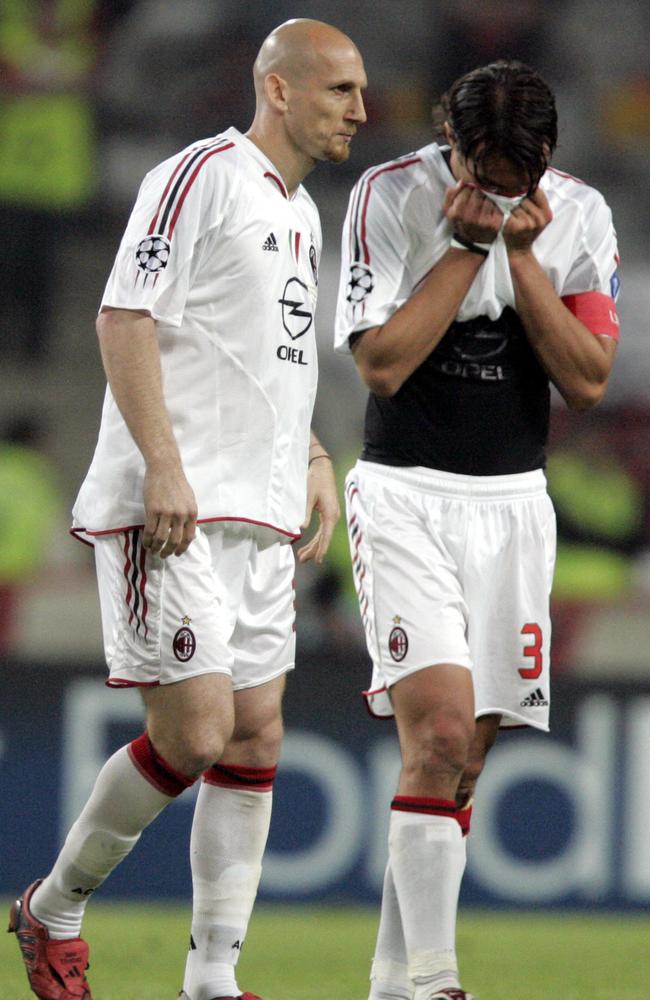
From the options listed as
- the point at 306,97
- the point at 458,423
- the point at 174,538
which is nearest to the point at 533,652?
the point at 458,423

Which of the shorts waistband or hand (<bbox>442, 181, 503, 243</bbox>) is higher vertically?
Answer: hand (<bbox>442, 181, 503, 243</bbox>)

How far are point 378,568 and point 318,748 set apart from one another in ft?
10.3

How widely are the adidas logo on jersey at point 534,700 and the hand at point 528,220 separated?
93cm

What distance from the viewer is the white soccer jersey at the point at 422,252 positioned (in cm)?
346

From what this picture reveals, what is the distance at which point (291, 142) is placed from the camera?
3.61 m

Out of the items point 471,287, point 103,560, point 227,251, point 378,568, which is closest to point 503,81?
point 471,287

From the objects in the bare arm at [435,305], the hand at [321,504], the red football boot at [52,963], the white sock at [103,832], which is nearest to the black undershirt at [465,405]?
→ the bare arm at [435,305]

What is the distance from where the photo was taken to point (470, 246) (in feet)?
Answer: 11.2

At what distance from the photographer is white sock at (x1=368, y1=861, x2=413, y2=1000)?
11.4 ft

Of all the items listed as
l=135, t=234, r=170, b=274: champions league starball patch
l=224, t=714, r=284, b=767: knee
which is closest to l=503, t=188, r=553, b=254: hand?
l=135, t=234, r=170, b=274: champions league starball patch

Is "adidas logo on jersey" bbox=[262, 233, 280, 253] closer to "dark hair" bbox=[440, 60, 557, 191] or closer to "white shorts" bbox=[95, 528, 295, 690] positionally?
"dark hair" bbox=[440, 60, 557, 191]

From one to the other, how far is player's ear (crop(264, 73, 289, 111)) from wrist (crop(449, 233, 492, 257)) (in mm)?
485

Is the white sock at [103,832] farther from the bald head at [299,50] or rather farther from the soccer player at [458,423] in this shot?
the bald head at [299,50]

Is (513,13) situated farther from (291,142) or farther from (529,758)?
(291,142)
